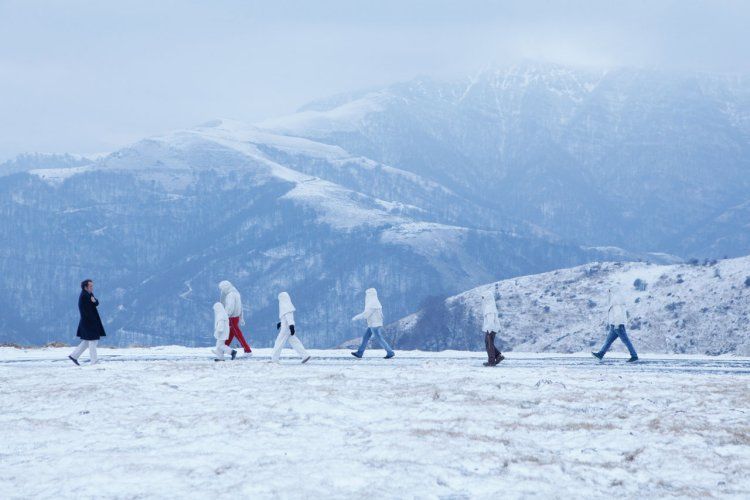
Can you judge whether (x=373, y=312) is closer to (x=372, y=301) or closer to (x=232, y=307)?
(x=372, y=301)

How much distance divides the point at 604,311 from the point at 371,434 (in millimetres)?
132411

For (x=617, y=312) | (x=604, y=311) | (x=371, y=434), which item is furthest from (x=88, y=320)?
(x=604, y=311)

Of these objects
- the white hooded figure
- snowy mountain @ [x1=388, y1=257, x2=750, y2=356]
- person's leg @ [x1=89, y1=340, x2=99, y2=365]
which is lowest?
person's leg @ [x1=89, y1=340, x2=99, y2=365]

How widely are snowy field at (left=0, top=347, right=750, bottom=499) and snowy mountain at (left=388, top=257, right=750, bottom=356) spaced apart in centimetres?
8613

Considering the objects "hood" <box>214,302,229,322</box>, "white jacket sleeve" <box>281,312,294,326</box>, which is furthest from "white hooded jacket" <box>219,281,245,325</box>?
"white jacket sleeve" <box>281,312,294,326</box>

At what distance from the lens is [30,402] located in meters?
17.0

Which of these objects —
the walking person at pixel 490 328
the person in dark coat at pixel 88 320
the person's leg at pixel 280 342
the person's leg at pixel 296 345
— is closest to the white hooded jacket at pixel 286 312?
the person's leg at pixel 280 342

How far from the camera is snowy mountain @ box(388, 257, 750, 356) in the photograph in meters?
117

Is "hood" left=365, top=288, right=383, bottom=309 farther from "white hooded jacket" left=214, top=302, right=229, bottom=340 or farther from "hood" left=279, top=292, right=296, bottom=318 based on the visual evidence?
"white hooded jacket" left=214, top=302, right=229, bottom=340

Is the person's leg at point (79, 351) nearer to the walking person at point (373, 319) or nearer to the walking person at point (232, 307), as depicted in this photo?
the walking person at point (232, 307)

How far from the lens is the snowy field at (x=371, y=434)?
37.2ft

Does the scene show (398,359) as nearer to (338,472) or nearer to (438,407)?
(438,407)

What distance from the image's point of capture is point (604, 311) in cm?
14125

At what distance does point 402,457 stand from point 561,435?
296 centimetres
